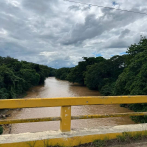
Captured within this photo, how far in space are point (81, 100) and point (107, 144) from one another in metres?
0.87

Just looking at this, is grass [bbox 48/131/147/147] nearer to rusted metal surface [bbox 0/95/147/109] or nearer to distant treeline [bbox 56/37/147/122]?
rusted metal surface [bbox 0/95/147/109]

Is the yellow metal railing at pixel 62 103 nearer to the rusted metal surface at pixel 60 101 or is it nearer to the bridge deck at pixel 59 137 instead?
the rusted metal surface at pixel 60 101

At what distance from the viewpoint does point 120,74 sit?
787 inches

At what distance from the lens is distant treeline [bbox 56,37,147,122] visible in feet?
42.9

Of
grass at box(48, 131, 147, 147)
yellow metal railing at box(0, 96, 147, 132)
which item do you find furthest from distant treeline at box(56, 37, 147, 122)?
yellow metal railing at box(0, 96, 147, 132)

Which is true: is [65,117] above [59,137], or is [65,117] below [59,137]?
above

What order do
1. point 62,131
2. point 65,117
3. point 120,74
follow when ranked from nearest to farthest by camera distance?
point 65,117, point 62,131, point 120,74

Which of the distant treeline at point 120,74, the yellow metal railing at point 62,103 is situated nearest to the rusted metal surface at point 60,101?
the yellow metal railing at point 62,103

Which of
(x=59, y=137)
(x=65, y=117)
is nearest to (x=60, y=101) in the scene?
(x=65, y=117)

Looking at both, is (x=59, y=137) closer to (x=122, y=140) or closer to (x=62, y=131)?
(x=62, y=131)

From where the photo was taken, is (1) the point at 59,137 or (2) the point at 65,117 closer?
(1) the point at 59,137

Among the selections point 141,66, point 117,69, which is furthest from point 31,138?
point 117,69

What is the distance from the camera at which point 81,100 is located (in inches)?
114

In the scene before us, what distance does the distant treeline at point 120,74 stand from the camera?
13080 millimetres
